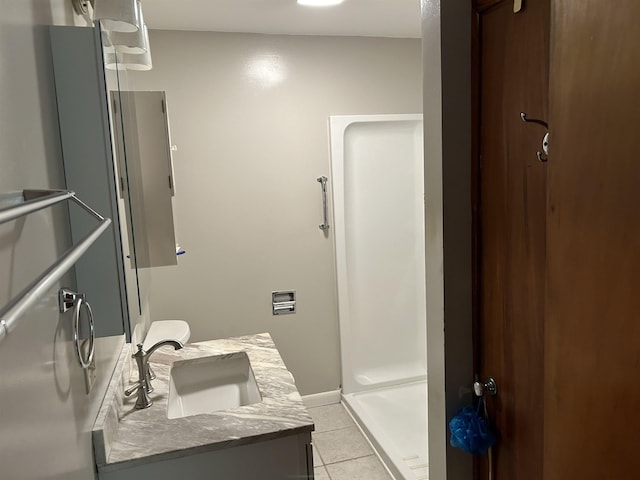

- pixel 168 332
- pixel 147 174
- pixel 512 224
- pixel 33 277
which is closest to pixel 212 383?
pixel 168 332

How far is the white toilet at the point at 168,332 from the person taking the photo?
2441 mm

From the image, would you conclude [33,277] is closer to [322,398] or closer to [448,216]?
[448,216]

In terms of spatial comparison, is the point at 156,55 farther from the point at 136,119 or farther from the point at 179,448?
the point at 179,448

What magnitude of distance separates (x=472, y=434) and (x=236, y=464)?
0.70 metres

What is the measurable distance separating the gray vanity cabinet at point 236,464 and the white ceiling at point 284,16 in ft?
6.55

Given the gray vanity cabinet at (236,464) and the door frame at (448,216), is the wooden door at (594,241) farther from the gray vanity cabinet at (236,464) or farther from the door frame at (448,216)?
the gray vanity cabinet at (236,464)

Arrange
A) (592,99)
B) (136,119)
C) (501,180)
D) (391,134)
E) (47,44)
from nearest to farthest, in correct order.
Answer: (592,99), (47,44), (501,180), (136,119), (391,134)

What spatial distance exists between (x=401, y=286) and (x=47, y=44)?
2757 millimetres

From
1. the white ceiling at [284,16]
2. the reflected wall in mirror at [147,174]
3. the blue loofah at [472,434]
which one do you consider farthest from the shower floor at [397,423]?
the white ceiling at [284,16]

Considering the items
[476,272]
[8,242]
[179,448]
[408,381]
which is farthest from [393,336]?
[8,242]

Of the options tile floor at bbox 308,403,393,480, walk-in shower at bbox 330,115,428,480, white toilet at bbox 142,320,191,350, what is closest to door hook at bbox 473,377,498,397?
tile floor at bbox 308,403,393,480

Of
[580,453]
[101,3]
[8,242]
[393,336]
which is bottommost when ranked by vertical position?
[393,336]

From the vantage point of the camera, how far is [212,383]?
6.78 ft

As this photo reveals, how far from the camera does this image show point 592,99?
76cm
